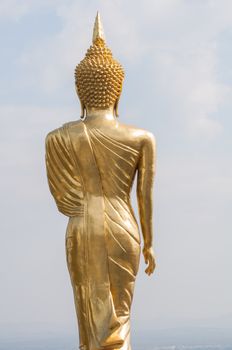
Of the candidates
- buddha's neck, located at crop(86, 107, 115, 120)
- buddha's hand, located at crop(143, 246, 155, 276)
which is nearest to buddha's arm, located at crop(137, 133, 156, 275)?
buddha's hand, located at crop(143, 246, 155, 276)

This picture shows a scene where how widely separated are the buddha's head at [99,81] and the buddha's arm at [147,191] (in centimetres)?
50

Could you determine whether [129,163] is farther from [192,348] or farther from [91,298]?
[192,348]

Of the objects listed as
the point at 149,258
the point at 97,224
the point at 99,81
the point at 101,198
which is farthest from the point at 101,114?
the point at 149,258

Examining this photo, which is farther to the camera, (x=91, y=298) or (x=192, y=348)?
(x=192, y=348)

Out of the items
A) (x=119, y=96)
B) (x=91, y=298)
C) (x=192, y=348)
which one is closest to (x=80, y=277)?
(x=91, y=298)

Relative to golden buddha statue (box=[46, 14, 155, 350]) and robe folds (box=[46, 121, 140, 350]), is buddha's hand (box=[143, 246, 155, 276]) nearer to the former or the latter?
golden buddha statue (box=[46, 14, 155, 350])

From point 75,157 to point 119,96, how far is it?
2.63 feet

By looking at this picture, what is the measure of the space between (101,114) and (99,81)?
1.05 feet

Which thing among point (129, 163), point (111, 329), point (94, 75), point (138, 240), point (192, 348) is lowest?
point (192, 348)

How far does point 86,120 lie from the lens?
11188 mm

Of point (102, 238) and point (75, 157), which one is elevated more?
point (75, 157)

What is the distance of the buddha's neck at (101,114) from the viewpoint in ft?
36.7

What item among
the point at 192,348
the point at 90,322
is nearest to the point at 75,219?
the point at 90,322

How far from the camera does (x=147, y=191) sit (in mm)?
11211
